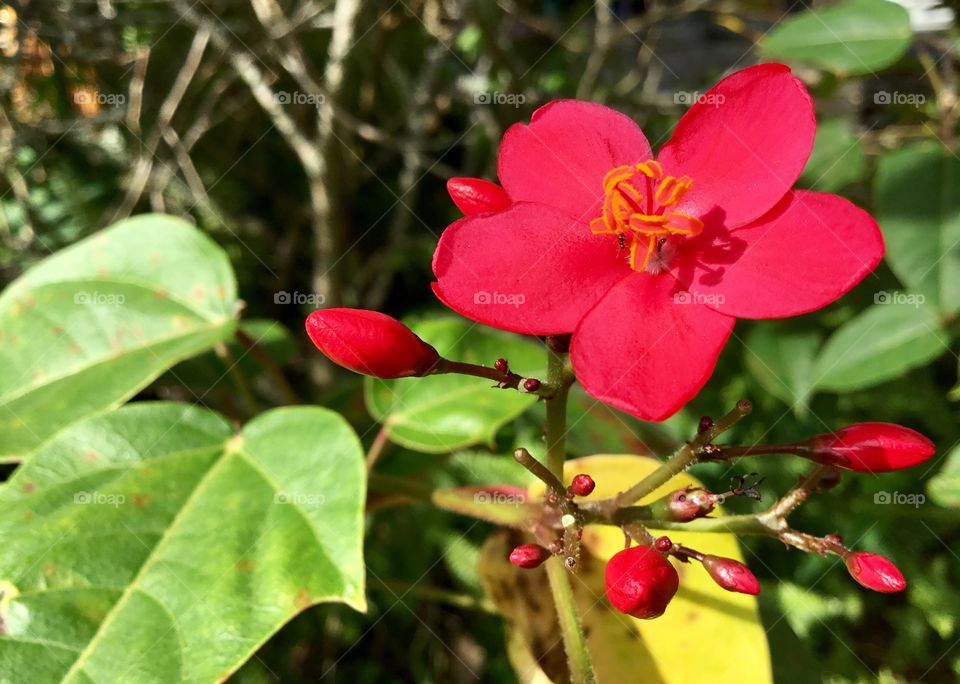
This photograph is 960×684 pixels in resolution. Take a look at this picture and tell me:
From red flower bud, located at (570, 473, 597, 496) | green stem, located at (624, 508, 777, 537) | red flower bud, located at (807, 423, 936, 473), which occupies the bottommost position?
green stem, located at (624, 508, 777, 537)

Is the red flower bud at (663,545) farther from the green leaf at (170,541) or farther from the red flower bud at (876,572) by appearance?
the green leaf at (170,541)

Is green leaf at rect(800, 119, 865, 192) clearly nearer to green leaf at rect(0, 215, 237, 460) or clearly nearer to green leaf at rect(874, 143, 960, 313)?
green leaf at rect(874, 143, 960, 313)

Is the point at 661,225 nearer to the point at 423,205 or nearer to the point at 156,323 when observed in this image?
the point at 156,323

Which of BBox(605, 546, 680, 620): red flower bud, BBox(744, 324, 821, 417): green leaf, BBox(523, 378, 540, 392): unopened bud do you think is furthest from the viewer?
BBox(744, 324, 821, 417): green leaf

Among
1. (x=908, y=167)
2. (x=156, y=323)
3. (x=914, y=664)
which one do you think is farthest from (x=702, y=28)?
(x=156, y=323)

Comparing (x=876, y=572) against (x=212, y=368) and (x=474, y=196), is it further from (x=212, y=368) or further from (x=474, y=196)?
(x=212, y=368)

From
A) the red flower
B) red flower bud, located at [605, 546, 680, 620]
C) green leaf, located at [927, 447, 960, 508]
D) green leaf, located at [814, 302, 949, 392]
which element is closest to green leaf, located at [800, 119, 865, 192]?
green leaf, located at [814, 302, 949, 392]
